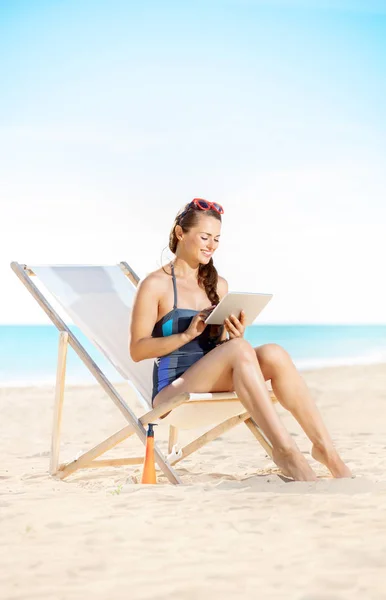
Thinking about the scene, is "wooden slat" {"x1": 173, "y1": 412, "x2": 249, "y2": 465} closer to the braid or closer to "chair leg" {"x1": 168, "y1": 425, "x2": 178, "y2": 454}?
"chair leg" {"x1": 168, "y1": 425, "x2": 178, "y2": 454}

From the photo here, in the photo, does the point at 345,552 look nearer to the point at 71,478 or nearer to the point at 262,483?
the point at 262,483

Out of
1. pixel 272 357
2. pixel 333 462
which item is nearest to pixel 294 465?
pixel 333 462

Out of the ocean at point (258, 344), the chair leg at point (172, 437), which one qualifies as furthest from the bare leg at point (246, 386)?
the ocean at point (258, 344)

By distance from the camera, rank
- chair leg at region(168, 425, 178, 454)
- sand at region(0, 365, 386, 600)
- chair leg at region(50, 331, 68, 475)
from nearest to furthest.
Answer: sand at region(0, 365, 386, 600), chair leg at region(50, 331, 68, 475), chair leg at region(168, 425, 178, 454)

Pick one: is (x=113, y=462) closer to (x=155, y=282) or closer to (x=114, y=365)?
(x=114, y=365)

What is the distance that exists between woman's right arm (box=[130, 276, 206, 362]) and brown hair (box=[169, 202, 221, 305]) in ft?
0.83

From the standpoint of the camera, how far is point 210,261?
386 cm

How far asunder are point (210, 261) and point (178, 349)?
49cm

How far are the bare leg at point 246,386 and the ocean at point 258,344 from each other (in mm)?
11100

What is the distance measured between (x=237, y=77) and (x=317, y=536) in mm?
16461

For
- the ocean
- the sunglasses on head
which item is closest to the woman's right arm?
the sunglasses on head

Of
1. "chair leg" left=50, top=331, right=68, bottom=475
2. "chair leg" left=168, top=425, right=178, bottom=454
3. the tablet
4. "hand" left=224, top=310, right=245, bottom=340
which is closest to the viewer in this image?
the tablet

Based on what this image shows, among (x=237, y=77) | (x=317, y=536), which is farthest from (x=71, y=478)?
(x=237, y=77)

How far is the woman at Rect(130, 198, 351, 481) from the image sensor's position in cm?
313
